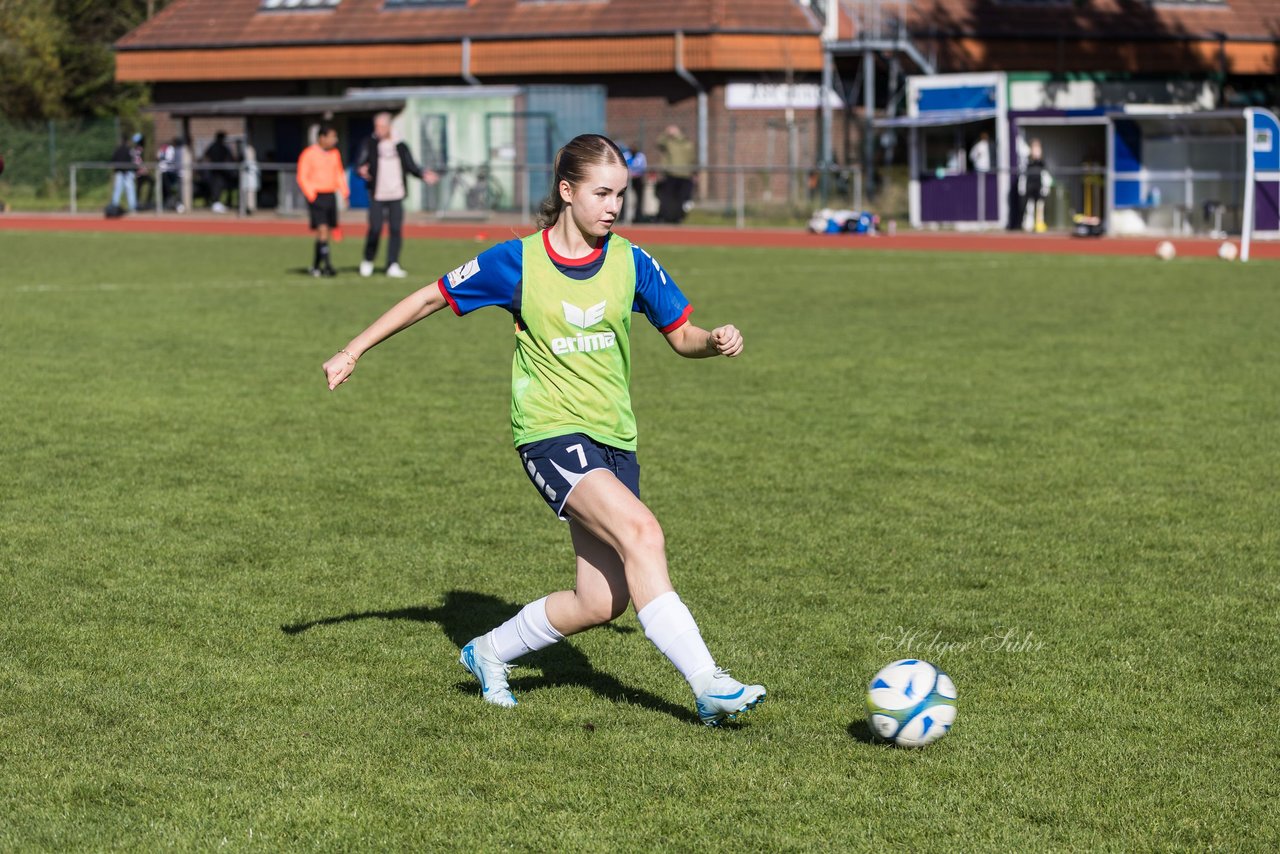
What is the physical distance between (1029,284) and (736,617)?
15887 mm

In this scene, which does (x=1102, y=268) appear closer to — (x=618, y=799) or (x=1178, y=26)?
(x=618, y=799)

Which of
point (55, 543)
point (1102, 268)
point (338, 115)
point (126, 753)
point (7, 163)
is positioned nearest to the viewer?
→ point (126, 753)

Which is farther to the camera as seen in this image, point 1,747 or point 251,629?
point 251,629

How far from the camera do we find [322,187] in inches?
874

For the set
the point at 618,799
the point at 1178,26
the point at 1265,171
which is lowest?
the point at 618,799

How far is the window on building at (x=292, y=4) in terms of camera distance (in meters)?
46.6

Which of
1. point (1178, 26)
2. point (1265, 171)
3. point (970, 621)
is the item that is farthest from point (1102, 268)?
point (1178, 26)

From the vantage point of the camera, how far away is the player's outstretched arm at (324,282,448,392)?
521cm

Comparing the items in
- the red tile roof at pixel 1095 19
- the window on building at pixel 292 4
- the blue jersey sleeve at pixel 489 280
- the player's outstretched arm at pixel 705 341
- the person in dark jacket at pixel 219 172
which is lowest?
the player's outstretched arm at pixel 705 341

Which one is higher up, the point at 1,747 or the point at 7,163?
the point at 7,163

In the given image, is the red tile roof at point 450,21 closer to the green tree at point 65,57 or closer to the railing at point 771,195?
the railing at point 771,195

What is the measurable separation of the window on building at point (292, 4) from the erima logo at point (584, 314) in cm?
4332

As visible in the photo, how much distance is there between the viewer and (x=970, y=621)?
6496mm

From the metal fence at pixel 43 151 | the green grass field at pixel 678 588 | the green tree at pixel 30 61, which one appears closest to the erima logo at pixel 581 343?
the green grass field at pixel 678 588
